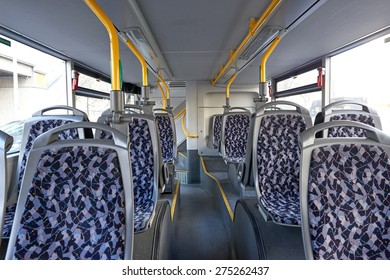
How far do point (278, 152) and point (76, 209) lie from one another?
165 cm

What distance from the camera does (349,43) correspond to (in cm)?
360

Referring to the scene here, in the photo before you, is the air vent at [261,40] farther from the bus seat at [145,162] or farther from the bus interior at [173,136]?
the bus seat at [145,162]

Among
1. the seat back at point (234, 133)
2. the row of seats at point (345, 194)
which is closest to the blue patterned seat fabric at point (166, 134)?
the seat back at point (234, 133)

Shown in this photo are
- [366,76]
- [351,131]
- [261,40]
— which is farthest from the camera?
[366,76]

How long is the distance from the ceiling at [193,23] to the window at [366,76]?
11.2 inches

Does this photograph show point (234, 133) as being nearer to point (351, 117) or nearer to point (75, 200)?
point (351, 117)

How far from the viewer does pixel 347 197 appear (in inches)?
46.2

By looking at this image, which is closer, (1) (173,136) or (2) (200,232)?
(2) (200,232)

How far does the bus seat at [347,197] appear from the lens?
1.15m

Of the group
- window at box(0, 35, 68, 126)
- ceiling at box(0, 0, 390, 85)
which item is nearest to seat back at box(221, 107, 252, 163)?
ceiling at box(0, 0, 390, 85)

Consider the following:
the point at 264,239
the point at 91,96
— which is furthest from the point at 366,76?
the point at 91,96

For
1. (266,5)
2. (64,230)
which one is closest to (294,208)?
(64,230)

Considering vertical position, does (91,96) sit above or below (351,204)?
above

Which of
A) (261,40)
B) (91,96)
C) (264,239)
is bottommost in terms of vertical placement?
(264,239)
